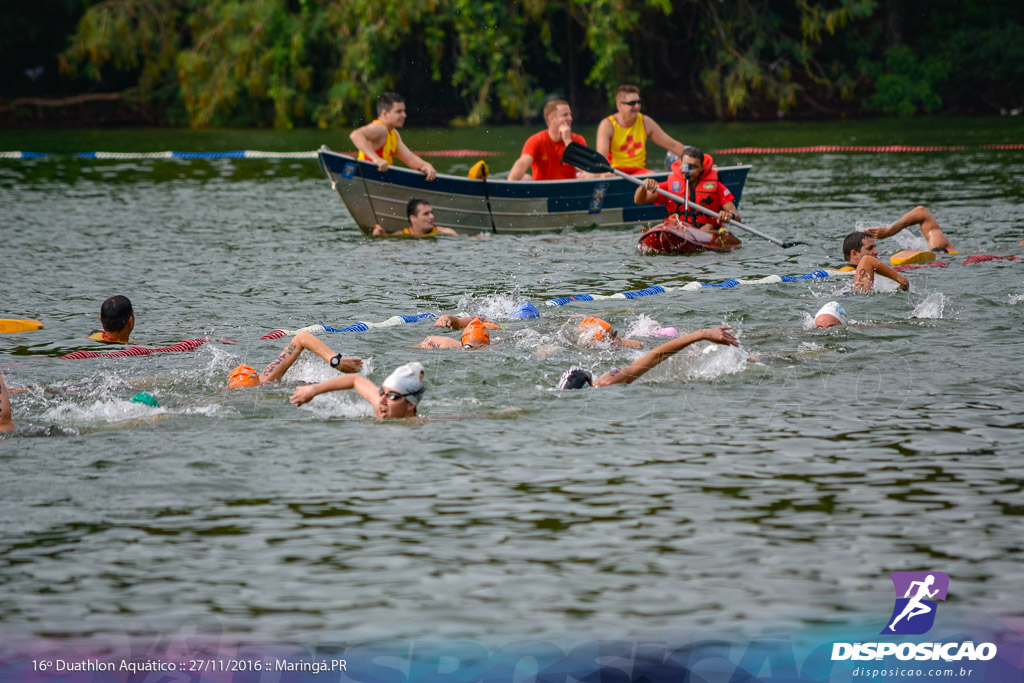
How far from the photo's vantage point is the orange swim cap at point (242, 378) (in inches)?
324

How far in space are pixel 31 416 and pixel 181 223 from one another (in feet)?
34.1

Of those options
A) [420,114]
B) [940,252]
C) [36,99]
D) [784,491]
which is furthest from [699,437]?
[36,99]

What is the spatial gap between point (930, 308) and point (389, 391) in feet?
16.6

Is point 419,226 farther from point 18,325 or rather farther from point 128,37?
point 128,37

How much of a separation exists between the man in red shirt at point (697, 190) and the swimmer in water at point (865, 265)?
2528mm

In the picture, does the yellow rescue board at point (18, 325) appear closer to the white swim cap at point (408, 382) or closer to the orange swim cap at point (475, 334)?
the orange swim cap at point (475, 334)

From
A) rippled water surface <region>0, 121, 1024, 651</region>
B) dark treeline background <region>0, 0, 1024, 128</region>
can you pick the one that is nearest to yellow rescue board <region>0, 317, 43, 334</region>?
rippled water surface <region>0, 121, 1024, 651</region>

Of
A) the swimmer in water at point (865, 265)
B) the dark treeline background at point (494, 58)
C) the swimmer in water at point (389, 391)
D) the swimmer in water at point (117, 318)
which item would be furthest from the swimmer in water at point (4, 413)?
the dark treeline background at point (494, 58)

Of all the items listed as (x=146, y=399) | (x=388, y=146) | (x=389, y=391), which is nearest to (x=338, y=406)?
(x=389, y=391)

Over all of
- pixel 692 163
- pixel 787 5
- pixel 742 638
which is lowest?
pixel 742 638

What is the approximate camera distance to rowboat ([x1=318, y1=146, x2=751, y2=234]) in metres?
15.1

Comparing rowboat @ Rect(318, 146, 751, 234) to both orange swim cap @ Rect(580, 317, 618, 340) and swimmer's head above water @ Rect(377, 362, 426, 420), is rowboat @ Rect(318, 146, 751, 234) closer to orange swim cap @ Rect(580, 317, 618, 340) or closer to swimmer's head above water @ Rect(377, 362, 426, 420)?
orange swim cap @ Rect(580, 317, 618, 340)

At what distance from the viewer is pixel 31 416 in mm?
7730

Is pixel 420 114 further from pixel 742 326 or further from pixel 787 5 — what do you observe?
pixel 742 326
